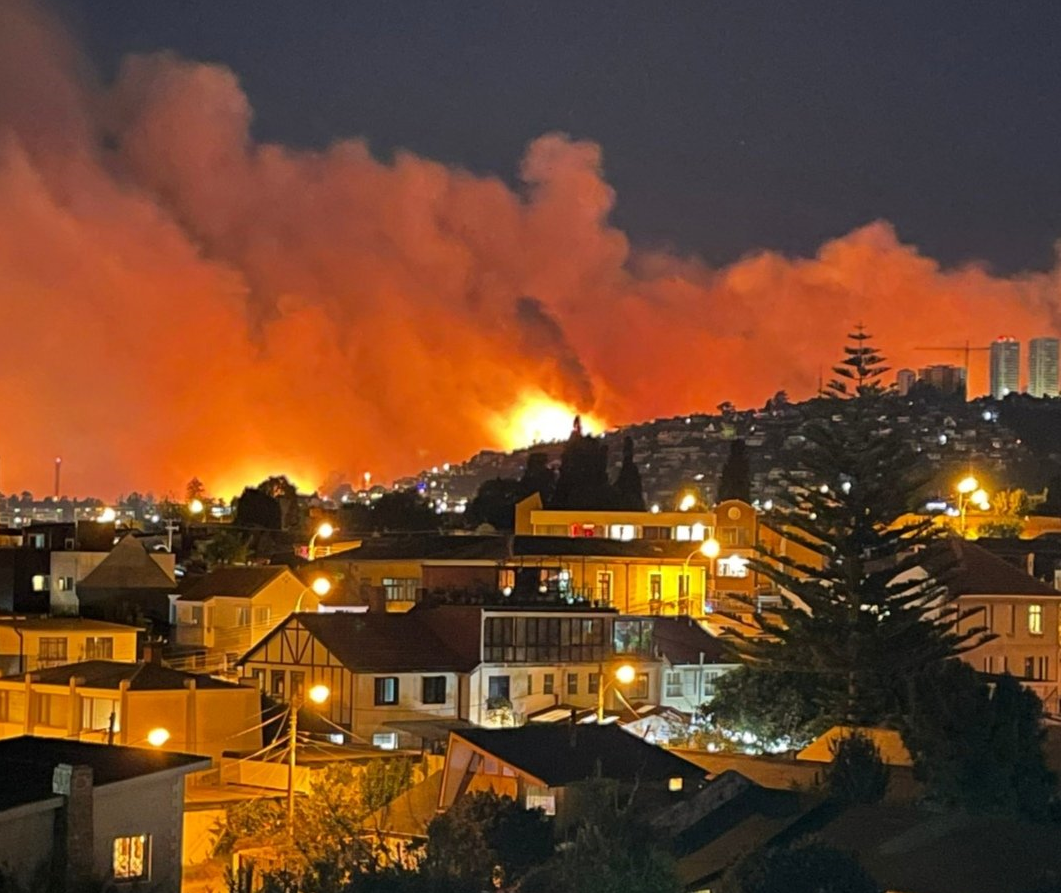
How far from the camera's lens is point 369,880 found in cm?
1872

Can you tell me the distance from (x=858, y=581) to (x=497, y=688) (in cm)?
758

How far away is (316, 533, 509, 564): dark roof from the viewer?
53875 millimetres

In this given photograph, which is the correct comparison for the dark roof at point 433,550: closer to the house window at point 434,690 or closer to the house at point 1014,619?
the house window at point 434,690

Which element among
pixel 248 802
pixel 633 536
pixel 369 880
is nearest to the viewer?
pixel 369 880

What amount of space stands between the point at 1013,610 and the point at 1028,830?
24.9 meters

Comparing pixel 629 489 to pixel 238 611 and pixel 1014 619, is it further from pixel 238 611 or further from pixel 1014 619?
pixel 1014 619

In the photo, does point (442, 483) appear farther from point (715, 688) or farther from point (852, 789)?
point (852, 789)

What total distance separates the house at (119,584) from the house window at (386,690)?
14.1m

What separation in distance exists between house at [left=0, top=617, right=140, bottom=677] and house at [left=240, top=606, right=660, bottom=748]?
4.14m

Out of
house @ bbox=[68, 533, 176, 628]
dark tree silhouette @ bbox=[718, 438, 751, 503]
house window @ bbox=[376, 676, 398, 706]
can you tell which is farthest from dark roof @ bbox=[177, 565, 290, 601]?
dark tree silhouette @ bbox=[718, 438, 751, 503]

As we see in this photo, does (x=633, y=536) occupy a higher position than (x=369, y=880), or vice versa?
(x=633, y=536)

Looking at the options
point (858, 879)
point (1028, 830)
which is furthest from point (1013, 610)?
point (858, 879)

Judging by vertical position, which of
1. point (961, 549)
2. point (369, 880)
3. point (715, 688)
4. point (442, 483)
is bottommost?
point (369, 880)

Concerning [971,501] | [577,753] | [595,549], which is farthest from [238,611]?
[971,501]
